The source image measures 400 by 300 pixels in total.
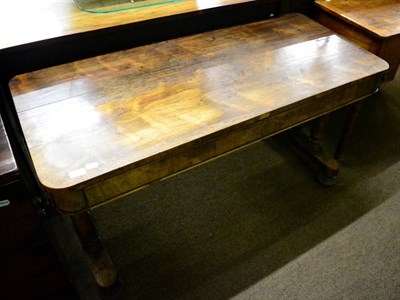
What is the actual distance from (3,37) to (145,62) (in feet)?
1.42

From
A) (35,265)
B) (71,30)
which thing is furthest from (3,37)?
(35,265)

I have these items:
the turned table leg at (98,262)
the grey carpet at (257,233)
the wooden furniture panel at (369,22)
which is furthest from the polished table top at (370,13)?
the turned table leg at (98,262)

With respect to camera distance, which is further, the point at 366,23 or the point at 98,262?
the point at 366,23

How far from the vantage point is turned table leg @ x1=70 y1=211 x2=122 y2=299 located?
110 cm

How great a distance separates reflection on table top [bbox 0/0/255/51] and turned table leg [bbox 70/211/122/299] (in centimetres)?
59

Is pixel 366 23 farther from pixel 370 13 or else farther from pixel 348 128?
pixel 348 128

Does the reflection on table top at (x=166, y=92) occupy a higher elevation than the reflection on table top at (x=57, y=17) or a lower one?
lower

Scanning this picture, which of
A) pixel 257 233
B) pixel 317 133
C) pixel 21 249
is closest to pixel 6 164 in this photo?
pixel 21 249

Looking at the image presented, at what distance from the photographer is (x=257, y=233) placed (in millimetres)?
1405

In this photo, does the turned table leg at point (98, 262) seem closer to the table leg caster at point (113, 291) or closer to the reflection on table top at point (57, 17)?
the table leg caster at point (113, 291)

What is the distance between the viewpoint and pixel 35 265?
0.95m

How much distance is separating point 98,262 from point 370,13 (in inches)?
59.7

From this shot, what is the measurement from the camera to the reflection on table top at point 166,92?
0.83 metres

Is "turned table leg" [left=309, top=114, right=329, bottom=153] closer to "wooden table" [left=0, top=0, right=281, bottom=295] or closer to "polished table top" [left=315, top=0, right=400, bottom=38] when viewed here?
"polished table top" [left=315, top=0, right=400, bottom=38]
